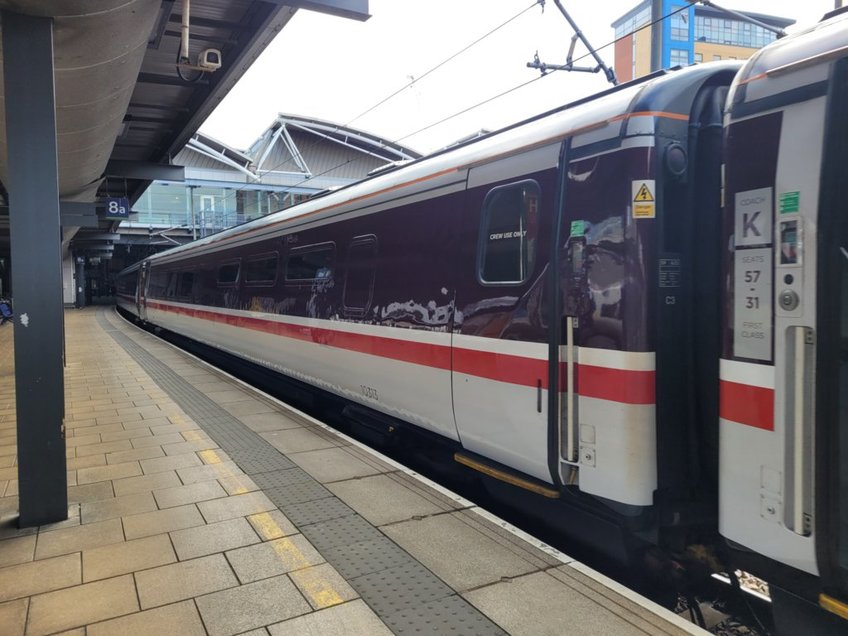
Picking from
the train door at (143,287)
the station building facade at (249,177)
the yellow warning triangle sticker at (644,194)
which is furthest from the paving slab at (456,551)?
the station building facade at (249,177)

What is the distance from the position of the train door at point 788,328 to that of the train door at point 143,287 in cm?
2080

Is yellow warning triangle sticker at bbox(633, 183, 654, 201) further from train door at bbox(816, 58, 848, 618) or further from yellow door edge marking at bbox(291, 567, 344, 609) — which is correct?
yellow door edge marking at bbox(291, 567, 344, 609)

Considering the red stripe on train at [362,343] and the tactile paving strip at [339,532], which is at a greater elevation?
the red stripe on train at [362,343]

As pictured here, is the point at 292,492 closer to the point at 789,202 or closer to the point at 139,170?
the point at 789,202

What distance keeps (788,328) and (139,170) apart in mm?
13798

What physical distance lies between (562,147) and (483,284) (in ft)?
3.37

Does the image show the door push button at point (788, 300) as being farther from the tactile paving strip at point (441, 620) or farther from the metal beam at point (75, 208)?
the metal beam at point (75, 208)

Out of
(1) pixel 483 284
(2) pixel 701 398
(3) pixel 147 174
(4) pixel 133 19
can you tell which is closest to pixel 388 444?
(1) pixel 483 284

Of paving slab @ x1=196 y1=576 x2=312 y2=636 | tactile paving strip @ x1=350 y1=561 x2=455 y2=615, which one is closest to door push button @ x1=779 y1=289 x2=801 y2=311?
tactile paving strip @ x1=350 y1=561 x2=455 y2=615

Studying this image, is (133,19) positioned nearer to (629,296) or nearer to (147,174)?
(629,296)

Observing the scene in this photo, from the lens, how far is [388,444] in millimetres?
6078

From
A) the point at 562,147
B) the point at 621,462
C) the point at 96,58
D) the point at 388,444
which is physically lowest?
the point at 388,444

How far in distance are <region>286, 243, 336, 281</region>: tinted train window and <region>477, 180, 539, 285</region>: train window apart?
2.69 meters

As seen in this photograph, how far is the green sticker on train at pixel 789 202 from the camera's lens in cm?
243
